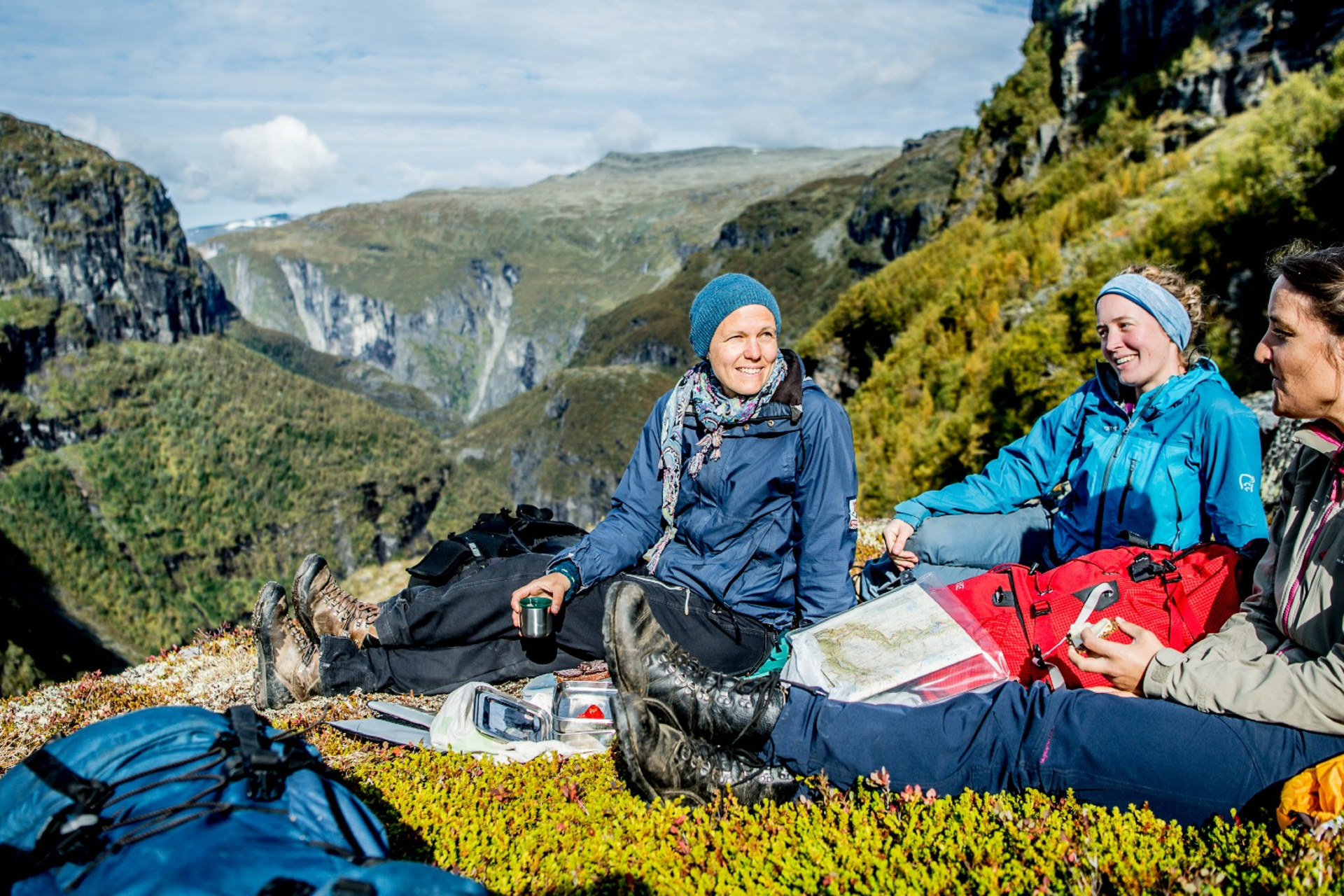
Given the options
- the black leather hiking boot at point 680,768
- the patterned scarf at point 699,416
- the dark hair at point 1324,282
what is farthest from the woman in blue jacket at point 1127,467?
the black leather hiking boot at point 680,768

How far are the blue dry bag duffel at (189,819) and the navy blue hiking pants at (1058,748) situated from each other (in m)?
1.78

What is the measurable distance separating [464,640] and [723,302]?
268 centimetres

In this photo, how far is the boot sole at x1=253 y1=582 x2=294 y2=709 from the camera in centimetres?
474

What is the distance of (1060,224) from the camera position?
1573 centimetres

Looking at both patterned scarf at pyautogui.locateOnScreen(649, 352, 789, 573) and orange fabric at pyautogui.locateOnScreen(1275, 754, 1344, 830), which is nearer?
orange fabric at pyautogui.locateOnScreen(1275, 754, 1344, 830)

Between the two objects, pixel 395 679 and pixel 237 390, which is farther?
pixel 237 390

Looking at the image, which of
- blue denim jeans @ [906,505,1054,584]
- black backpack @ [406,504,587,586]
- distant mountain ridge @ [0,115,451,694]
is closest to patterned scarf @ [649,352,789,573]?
black backpack @ [406,504,587,586]

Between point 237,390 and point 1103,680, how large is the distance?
8711 inches

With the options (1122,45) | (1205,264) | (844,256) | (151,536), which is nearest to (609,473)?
(844,256)

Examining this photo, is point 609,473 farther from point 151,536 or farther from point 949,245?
point 949,245

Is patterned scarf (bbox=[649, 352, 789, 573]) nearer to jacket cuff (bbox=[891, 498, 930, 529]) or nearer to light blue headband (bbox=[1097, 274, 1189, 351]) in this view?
jacket cuff (bbox=[891, 498, 930, 529])

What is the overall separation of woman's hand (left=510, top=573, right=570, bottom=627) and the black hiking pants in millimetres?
303

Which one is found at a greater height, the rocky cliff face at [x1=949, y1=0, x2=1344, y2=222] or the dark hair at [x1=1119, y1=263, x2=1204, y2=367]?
the rocky cliff face at [x1=949, y1=0, x2=1344, y2=222]

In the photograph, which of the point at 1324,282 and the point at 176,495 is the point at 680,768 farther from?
the point at 176,495
